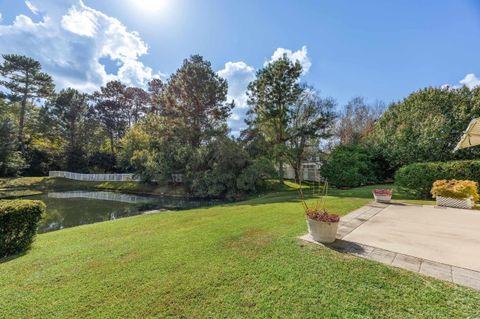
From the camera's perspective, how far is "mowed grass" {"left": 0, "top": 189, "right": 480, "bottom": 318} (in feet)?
6.53

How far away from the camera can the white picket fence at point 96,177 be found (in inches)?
877

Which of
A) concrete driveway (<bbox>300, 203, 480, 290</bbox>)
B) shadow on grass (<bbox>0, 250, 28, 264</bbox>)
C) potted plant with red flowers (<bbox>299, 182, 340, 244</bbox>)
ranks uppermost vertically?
potted plant with red flowers (<bbox>299, 182, 340, 244</bbox>)

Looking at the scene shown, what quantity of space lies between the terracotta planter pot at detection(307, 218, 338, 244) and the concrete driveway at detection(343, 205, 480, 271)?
0.44m

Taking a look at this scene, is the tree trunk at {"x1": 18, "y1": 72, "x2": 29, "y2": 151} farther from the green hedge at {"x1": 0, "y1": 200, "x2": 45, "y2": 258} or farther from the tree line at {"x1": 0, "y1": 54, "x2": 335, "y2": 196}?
the green hedge at {"x1": 0, "y1": 200, "x2": 45, "y2": 258}

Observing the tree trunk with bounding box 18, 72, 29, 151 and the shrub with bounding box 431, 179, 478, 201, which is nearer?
the shrub with bounding box 431, 179, 478, 201

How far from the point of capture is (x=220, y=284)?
2.44 meters

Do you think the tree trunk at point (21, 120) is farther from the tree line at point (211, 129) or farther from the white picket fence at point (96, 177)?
the white picket fence at point (96, 177)

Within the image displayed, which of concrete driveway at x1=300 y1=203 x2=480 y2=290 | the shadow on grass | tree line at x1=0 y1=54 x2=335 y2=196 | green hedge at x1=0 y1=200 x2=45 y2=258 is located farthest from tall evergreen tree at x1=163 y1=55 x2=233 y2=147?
concrete driveway at x1=300 y1=203 x2=480 y2=290

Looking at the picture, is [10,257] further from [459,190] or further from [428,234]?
[459,190]

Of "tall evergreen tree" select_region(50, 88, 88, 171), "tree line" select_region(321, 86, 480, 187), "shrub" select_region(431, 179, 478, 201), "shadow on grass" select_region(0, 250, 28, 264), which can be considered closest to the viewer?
"shadow on grass" select_region(0, 250, 28, 264)

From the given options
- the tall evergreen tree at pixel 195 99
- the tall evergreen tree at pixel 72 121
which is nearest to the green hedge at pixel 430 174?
the tall evergreen tree at pixel 195 99

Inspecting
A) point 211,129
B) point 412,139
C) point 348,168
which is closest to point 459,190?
point 412,139

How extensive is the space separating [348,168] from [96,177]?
86.7ft

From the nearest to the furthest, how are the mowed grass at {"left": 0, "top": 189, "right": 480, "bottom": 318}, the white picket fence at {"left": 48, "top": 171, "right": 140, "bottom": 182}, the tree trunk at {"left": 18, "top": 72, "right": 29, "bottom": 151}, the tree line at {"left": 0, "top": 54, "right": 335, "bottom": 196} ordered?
the mowed grass at {"left": 0, "top": 189, "right": 480, "bottom": 318} < the tree line at {"left": 0, "top": 54, "right": 335, "bottom": 196} < the white picket fence at {"left": 48, "top": 171, "right": 140, "bottom": 182} < the tree trunk at {"left": 18, "top": 72, "right": 29, "bottom": 151}
